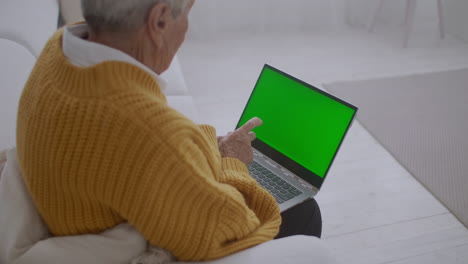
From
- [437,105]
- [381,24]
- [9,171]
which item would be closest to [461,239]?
[437,105]

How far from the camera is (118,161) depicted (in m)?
0.72

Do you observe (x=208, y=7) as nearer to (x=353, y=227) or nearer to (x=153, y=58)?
(x=353, y=227)

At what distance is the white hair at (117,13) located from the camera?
715 mm

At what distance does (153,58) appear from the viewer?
31.8 inches

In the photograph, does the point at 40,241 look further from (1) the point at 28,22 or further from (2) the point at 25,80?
(1) the point at 28,22

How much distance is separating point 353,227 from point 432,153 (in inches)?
25.2

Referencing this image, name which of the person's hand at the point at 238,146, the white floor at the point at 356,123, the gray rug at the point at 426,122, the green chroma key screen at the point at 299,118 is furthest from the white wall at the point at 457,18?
the person's hand at the point at 238,146

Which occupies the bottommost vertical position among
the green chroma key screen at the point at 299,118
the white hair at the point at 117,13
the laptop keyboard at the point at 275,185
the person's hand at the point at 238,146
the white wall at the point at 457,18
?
the laptop keyboard at the point at 275,185

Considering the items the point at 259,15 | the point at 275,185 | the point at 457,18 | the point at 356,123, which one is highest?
the point at 457,18

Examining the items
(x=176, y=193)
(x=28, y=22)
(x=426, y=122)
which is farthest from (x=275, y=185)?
(x=426, y=122)

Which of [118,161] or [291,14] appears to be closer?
[118,161]

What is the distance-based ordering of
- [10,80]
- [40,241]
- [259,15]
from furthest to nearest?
1. [259,15]
2. [10,80]
3. [40,241]

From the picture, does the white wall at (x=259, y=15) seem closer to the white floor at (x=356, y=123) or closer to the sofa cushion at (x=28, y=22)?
the white floor at (x=356, y=123)

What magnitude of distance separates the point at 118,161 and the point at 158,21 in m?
0.24
